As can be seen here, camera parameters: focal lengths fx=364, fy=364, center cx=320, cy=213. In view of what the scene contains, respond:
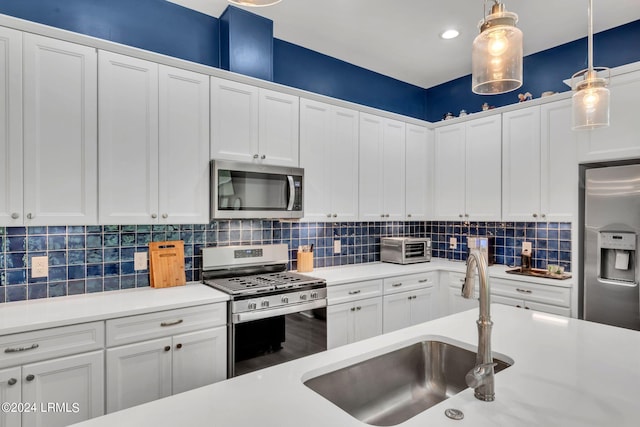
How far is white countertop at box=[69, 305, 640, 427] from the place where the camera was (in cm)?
93

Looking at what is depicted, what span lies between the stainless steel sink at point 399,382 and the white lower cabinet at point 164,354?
123 centimetres

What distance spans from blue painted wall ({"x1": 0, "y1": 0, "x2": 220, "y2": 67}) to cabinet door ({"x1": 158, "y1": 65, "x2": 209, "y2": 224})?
1.52ft

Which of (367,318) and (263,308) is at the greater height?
(263,308)

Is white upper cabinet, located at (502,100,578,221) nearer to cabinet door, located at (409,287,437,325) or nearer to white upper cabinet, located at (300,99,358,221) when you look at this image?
cabinet door, located at (409,287,437,325)

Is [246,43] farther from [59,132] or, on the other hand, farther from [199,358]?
[199,358]

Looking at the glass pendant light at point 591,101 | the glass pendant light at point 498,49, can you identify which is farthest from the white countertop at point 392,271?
the glass pendant light at point 498,49

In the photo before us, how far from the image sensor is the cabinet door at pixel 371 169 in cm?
353

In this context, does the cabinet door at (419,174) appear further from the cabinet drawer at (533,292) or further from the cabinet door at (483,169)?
the cabinet drawer at (533,292)

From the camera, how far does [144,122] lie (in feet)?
7.76

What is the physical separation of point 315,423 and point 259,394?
0.73 feet

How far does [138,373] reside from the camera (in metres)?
2.03

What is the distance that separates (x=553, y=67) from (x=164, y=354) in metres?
4.05

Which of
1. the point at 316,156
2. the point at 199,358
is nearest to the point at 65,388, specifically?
the point at 199,358

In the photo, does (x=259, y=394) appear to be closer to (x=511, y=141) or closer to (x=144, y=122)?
(x=144, y=122)
